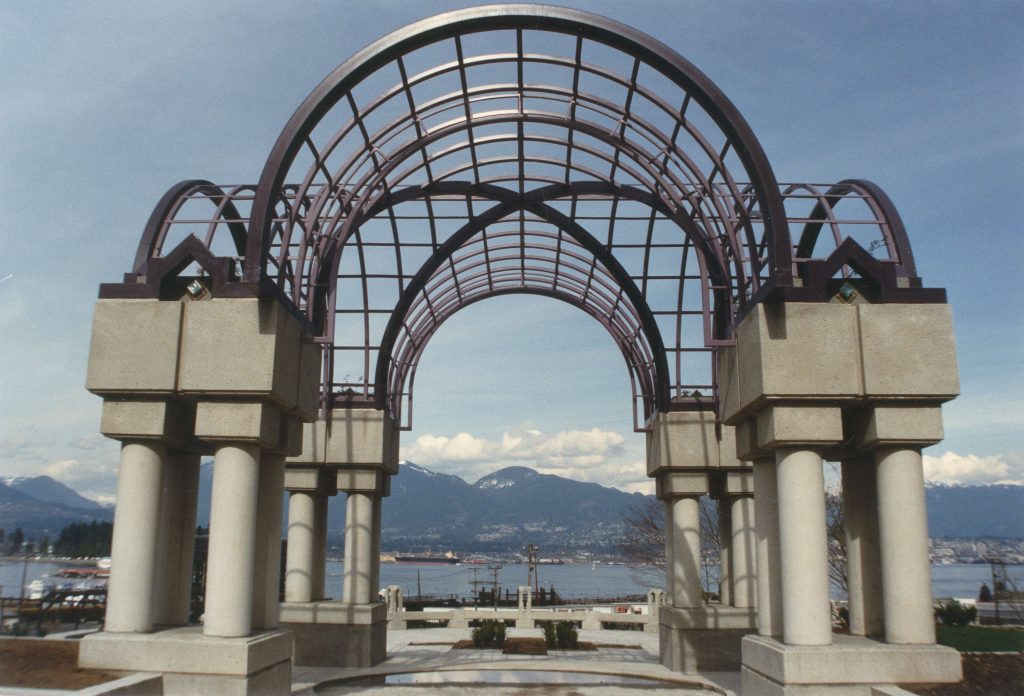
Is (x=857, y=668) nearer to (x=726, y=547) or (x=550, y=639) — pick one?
(x=726, y=547)

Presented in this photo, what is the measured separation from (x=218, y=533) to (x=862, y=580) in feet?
39.7

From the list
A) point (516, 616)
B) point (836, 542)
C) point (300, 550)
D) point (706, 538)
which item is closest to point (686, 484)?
point (300, 550)

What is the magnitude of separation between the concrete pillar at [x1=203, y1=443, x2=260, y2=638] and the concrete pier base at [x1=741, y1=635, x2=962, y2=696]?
29.6ft

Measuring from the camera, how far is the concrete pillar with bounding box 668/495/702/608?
25.0m

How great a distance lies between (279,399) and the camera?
15.4m

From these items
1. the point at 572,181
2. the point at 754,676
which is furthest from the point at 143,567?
the point at 572,181

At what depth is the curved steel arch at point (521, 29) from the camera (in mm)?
15602

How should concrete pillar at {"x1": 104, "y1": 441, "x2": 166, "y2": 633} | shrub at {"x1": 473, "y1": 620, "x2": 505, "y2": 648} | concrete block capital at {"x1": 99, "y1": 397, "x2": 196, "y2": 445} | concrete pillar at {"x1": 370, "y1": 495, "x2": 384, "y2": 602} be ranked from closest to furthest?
concrete pillar at {"x1": 104, "y1": 441, "x2": 166, "y2": 633} < concrete block capital at {"x1": 99, "y1": 397, "x2": 196, "y2": 445} < concrete pillar at {"x1": 370, "y1": 495, "x2": 384, "y2": 602} < shrub at {"x1": 473, "y1": 620, "x2": 505, "y2": 648}

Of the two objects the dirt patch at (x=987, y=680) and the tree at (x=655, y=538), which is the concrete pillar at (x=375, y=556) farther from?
the tree at (x=655, y=538)

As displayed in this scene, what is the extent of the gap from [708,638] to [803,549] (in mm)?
10843

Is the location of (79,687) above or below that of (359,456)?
below

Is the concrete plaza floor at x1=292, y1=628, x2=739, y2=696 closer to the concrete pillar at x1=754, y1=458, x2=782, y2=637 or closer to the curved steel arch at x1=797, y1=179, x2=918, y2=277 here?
the concrete pillar at x1=754, y1=458, x2=782, y2=637

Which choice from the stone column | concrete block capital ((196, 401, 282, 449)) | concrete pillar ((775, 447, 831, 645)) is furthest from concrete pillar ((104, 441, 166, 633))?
concrete pillar ((775, 447, 831, 645))

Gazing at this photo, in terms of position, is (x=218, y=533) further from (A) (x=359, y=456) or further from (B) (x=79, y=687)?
(A) (x=359, y=456)
